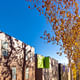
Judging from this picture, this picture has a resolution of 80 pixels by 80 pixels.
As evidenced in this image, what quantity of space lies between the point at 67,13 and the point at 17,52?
6.01 metres

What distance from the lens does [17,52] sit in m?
15.0

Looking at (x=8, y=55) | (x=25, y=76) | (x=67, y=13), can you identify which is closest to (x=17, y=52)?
(x=8, y=55)

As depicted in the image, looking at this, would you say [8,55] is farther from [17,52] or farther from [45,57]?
[45,57]

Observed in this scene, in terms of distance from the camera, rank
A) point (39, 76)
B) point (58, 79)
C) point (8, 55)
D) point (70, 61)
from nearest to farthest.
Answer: point (8, 55) → point (70, 61) → point (39, 76) → point (58, 79)

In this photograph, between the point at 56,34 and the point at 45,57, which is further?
the point at 45,57

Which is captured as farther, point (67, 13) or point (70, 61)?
point (70, 61)

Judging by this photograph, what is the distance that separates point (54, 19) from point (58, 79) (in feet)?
64.2

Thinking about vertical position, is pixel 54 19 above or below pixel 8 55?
above

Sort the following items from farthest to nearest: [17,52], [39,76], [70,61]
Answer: [39,76]
[70,61]
[17,52]

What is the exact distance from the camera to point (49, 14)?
15.0m

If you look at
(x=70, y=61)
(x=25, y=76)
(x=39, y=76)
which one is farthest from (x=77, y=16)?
(x=39, y=76)

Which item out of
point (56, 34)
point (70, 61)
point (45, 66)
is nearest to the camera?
point (56, 34)

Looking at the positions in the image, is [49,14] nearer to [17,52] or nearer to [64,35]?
[64,35]

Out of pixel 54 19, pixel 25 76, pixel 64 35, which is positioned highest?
pixel 54 19
